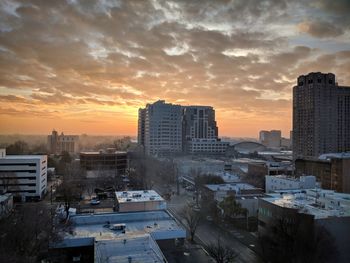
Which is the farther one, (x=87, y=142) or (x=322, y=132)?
(x=87, y=142)

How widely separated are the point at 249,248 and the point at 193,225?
82 cm

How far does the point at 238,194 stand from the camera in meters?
5.83

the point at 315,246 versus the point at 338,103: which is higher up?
the point at 338,103

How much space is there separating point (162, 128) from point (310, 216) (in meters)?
12.7

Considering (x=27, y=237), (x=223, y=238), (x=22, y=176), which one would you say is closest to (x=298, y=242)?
(x=223, y=238)

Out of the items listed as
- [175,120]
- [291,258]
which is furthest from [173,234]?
[175,120]

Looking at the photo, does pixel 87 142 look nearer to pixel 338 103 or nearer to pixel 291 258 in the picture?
pixel 338 103

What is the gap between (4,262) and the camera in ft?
6.87

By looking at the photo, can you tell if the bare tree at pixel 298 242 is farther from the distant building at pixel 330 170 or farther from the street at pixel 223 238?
the distant building at pixel 330 170

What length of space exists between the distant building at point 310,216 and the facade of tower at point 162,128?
11.3 m

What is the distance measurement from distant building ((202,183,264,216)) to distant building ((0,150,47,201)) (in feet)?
12.8

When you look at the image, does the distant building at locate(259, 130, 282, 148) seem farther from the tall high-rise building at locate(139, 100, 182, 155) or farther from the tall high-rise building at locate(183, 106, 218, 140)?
the tall high-rise building at locate(139, 100, 182, 155)

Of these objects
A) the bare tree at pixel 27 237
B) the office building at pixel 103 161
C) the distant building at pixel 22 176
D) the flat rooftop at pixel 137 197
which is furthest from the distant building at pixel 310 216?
the office building at pixel 103 161

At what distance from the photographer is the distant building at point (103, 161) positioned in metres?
10.4
